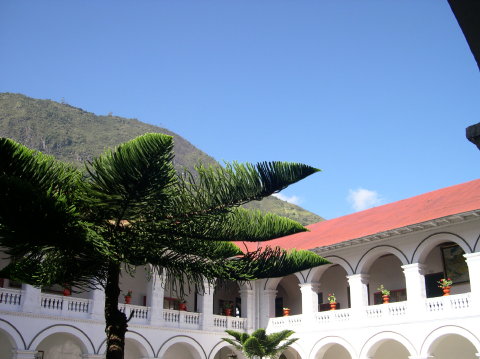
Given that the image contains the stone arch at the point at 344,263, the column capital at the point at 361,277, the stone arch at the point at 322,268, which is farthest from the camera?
the stone arch at the point at 322,268

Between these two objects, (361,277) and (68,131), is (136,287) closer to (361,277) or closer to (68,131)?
(361,277)

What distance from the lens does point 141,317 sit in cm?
1622

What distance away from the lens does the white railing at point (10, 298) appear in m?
13.4

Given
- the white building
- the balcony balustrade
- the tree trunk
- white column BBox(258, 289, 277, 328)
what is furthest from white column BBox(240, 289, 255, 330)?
the tree trunk

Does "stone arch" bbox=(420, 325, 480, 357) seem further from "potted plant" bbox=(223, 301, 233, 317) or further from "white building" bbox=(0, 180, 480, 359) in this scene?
"potted plant" bbox=(223, 301, 233, 317)

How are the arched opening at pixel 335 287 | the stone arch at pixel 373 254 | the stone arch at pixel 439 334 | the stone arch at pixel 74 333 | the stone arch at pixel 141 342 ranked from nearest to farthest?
the stone arch at pixel 439 334
the stone arch at pixel 74 333
the stone arch at pixel 373 254
the stone arch at pixel 141 342
the arched opening at pixel 335 287

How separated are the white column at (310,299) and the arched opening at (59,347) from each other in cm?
660

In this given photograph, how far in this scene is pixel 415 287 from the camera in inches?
584

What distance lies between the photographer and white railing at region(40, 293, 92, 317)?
14.3 metres

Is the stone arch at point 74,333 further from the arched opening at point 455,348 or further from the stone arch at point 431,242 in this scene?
the arched opening at point 455,348

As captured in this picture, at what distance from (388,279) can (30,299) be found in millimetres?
10391

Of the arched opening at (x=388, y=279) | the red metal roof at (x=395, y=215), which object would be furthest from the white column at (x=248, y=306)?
the arched opening at (x=388, y=279)

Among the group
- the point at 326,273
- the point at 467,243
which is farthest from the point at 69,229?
the point at 326,273

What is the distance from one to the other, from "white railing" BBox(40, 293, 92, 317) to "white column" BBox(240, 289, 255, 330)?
5.45m
